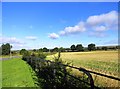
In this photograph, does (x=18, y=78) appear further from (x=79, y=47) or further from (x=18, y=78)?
(x=79, y=47)

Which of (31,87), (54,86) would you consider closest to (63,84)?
(54,86)

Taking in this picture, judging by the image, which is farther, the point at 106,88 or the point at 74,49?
the point at 74,49

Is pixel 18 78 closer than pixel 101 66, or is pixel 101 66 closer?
pixel 18 78

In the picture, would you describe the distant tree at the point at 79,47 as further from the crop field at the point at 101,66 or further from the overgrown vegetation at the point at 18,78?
the overgrown vegetation at the point at 18,78

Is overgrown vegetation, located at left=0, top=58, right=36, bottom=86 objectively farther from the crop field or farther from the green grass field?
the crop field

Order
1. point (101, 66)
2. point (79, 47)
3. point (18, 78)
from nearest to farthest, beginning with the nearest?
point (18, 78) → point (101, 66) → point (79, 47)

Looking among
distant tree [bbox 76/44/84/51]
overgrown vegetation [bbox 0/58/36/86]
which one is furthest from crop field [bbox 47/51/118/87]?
distant tree [bbox 76/44/84/51]

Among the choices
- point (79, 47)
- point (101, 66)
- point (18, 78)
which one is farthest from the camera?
point (79, 47)

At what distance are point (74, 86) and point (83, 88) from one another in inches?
18.4

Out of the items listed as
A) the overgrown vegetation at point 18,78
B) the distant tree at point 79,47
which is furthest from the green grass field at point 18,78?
the distant tree at point 79,47

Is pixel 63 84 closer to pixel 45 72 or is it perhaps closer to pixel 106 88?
pixel 106 88

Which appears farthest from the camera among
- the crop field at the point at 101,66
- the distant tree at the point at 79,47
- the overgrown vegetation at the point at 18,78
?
the distant tree at the point at 79,47

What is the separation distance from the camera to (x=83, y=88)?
28.7 feet

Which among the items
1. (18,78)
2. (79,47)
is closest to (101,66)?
(18,78)
